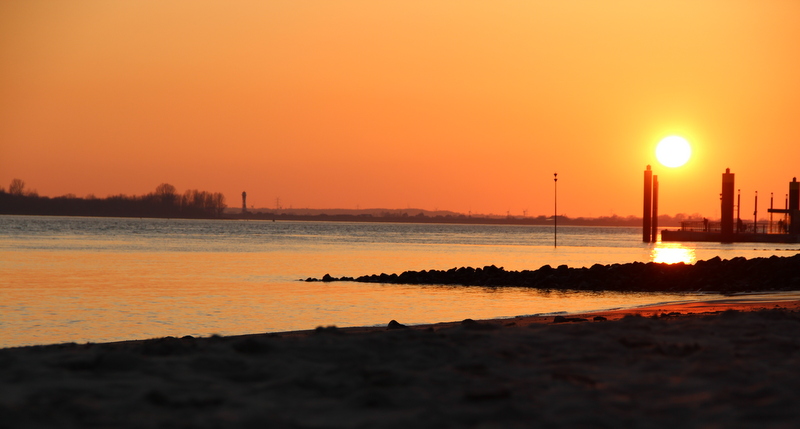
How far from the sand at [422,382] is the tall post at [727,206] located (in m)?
75.1

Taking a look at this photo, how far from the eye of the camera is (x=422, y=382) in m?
6.46

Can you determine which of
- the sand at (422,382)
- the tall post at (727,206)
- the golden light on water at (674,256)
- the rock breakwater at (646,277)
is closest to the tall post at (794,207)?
the tall post at (727,206)

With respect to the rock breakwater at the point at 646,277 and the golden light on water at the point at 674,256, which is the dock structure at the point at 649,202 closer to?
the golden light on water at the point at 674,256

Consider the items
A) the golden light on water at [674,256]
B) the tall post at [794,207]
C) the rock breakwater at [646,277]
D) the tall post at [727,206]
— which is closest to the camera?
the rock breakwater at [646,277]

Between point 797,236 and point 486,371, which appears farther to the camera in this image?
point 797,236

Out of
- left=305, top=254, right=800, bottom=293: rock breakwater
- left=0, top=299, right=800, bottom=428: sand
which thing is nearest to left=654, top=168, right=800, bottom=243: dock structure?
left=305, top=254, right=800, bottom=293: rock breakwater

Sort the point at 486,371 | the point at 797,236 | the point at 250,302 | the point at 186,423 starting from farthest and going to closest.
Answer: the point at 797,236 < the point at 250,302 < the point at 486,371 < the point at 186,423

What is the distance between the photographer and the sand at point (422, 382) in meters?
5.27

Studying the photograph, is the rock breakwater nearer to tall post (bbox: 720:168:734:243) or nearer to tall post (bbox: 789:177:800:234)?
tall post (bbox: 720:168:734:243)

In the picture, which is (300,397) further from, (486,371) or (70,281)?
(70,281)

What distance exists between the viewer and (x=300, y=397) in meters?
5.88

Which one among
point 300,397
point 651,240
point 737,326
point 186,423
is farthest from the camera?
point 651,240

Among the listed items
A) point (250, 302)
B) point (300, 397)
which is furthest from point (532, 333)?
point (250, 302)

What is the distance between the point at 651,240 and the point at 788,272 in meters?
67.0
